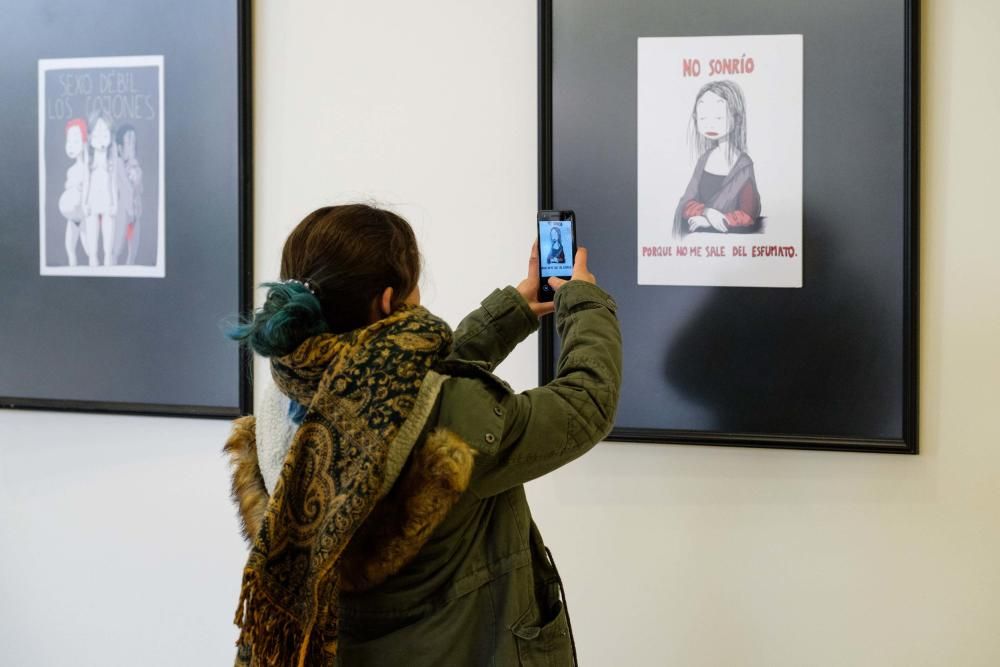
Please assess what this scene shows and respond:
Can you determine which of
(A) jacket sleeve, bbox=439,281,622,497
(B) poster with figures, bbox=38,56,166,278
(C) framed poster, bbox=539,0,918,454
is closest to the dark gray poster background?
(B) poster with figures, bbox=38,56,166,278

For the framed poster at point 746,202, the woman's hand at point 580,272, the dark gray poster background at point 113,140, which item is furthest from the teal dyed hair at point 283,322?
the dark gray poster background at point 113,140

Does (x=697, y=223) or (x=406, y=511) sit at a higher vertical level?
(x=697, y=223)

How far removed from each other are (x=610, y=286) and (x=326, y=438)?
2.23 ft

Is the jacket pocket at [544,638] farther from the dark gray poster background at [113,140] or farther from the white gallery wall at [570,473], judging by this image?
the dark gray poster background at [113,140]

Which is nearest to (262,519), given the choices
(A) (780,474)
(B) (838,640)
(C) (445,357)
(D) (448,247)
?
(C) (445,357)

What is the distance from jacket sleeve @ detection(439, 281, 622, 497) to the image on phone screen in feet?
Answer: 0.70

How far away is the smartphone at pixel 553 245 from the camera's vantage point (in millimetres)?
1302

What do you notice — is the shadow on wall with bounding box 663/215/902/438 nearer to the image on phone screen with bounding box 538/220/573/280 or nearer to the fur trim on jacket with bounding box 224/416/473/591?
the image on phone screen with bounding box 538/220/573/280

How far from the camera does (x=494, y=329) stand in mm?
1280

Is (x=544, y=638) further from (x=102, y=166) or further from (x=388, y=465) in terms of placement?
(x=102, y=166)

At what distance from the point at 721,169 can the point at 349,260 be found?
72cm

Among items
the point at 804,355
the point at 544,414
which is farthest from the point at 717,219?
the point at 544,414

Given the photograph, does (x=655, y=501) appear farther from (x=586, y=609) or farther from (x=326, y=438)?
(x=326, y=438)

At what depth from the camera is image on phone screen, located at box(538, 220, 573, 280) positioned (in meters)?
1.30
